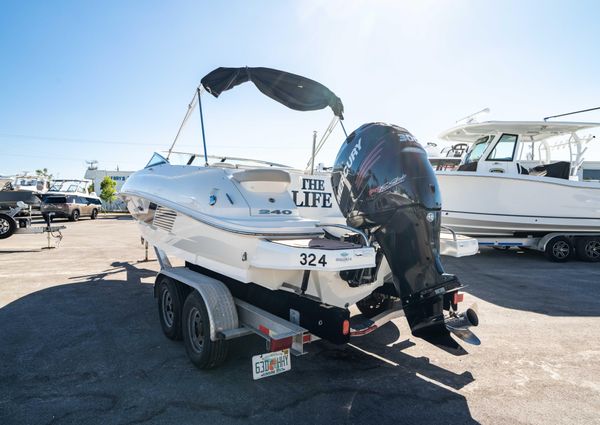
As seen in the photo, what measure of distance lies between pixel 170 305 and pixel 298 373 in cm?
175

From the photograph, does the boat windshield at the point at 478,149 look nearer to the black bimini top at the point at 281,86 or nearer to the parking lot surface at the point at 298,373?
the parking lot surface at the point at 298,373

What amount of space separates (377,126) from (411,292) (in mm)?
1468

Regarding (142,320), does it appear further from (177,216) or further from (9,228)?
(9,228)

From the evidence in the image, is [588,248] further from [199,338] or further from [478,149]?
[199,338]

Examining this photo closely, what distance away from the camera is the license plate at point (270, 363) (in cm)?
290

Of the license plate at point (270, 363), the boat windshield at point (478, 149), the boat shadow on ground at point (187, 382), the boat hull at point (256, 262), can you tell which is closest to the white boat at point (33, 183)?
the boat shadow on ground at point (187, 382)

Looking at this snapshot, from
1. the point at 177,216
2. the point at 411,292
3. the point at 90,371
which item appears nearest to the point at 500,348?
the point at 411,292

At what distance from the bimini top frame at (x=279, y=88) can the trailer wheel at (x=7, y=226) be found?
404 inches

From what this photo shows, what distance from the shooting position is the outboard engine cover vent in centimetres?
303

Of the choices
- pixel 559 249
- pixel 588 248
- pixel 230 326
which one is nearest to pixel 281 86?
pixel 230 326

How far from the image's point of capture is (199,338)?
374 cm

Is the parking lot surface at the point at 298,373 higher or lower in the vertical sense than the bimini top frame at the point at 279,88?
lower

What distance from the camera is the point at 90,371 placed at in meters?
3.57

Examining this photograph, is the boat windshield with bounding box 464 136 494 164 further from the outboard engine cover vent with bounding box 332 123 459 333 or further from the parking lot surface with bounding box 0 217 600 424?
the outboard engine cover vent with bounding box 332 123 459 333
